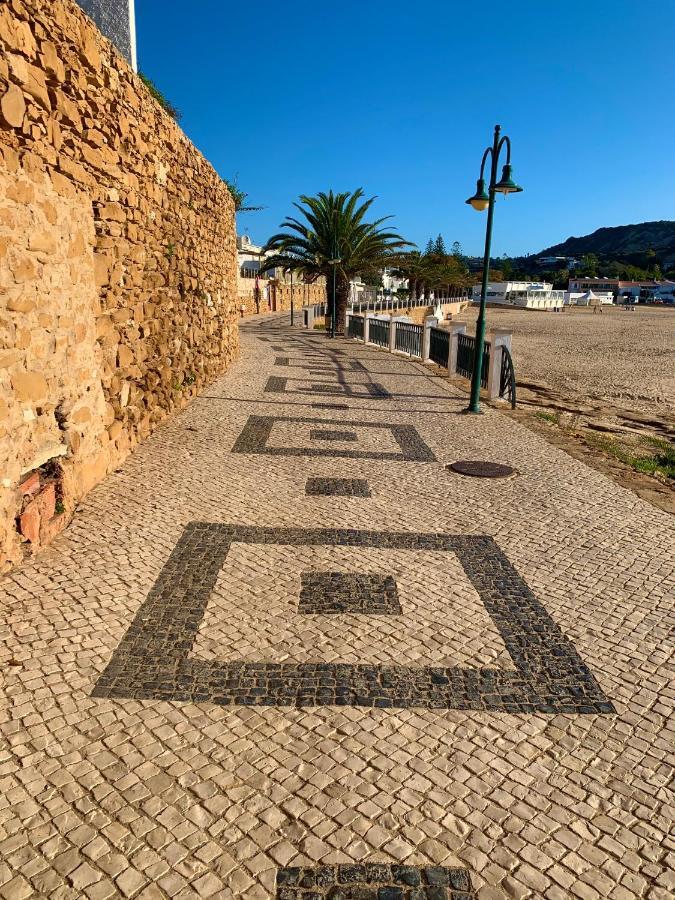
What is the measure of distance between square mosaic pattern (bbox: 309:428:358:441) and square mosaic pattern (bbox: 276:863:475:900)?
247 inches

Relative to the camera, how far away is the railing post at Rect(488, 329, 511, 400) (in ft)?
38.2

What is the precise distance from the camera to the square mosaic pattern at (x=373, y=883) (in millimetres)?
2076

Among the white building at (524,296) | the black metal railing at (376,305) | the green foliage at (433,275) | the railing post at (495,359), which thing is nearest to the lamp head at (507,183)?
the railing post at (495,359)

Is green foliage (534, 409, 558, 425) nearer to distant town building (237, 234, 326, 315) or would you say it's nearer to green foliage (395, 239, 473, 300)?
distant town building (237, 234, 326, 315)

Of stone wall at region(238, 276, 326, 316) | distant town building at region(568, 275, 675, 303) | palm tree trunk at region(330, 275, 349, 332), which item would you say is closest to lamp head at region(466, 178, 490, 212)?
palm tree trunk at region(330, 275, 349, 332)

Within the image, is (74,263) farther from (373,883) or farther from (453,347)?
(453,347)

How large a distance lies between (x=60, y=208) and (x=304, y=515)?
3186mm

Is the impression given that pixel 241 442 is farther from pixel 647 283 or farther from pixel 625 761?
pixel 647 283

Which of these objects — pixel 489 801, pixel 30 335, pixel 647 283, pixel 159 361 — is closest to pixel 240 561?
pixel 30 335

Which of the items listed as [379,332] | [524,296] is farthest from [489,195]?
[524,296]

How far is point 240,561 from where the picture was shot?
14.9ft

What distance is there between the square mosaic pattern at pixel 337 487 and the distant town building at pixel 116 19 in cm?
548

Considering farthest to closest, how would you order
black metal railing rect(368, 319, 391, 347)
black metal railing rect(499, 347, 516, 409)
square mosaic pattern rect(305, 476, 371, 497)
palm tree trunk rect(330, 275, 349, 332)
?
palm tree trunk rect(330, 275, 349, 332)
black metal railing rect(368, 319, 391, 347)
black metal railing rect(499, 347, 516, 409)
square mosaic pattern rect(305, 476, 371, 497)

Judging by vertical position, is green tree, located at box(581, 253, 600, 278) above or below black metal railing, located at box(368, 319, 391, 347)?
above
